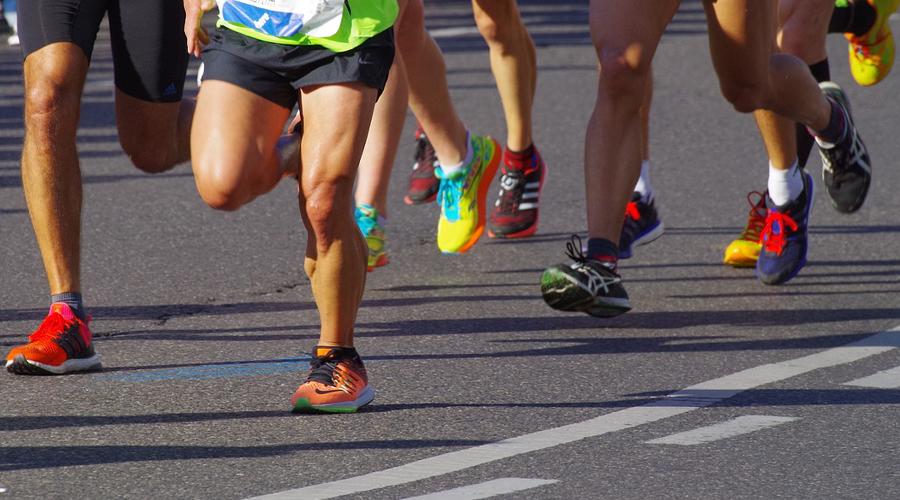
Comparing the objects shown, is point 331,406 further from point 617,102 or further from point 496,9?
point 496,9

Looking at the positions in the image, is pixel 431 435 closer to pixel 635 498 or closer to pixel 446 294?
pixel 635 498

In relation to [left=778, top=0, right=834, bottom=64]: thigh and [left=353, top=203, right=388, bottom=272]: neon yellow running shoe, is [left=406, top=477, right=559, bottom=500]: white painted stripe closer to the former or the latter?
[left=353, top=203, right=388, bottom=272]: neon yellow running shoe

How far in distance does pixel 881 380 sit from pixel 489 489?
5.44ft

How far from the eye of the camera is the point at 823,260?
7473mm

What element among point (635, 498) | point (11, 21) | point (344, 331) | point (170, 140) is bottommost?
point (635, 498)

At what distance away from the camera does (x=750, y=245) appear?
735 centimetres

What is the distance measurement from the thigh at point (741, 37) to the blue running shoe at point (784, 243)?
2.69 feet

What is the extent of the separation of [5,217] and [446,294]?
2.39 metres

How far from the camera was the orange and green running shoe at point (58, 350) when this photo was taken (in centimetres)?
538

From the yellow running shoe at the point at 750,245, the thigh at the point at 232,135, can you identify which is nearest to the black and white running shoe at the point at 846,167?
the yellow running shoe at the point at 750,245

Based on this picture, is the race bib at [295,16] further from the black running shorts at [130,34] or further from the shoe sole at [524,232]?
the shoe sole at [524,232]

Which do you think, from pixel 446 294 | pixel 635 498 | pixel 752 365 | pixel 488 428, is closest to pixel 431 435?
pixel 488 428

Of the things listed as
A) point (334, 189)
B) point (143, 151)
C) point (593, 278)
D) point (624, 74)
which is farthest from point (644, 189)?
point (334, 189)

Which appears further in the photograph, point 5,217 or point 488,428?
point 5,217
